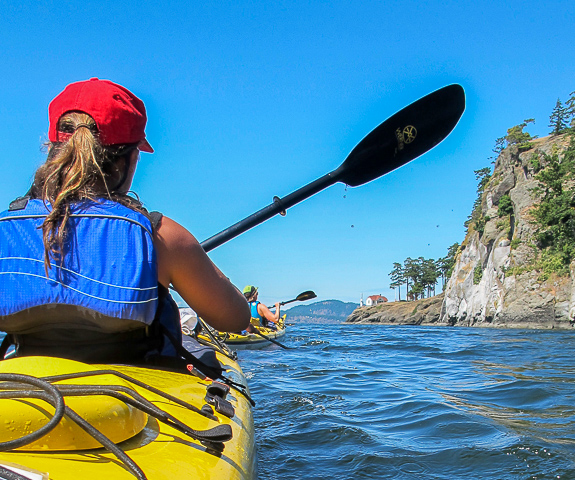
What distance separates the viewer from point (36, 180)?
148 centimetres

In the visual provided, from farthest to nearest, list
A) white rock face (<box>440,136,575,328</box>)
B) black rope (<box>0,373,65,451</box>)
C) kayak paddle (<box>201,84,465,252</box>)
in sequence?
1. white rock face (<box>440,136,575,328</box>)
2. kayak paddle (<box>201,84,465,252</box>)
3. black rope (<box>0,373,65,451</box>)

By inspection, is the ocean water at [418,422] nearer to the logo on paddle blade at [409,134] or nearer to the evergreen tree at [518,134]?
the logo on paddle blade at [409,134]

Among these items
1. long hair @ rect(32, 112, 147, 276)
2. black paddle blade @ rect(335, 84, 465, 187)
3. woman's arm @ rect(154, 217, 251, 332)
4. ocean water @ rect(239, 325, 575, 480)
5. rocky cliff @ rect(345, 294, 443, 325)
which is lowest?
rocky cliff @ rect(345, 294, 443, 325)

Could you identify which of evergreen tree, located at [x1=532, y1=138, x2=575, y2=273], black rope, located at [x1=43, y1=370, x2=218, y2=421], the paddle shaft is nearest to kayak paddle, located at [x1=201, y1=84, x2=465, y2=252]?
the paddle shaft

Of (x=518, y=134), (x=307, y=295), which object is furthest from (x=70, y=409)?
(x=518, y=134)

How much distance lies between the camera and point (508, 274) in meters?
35.4

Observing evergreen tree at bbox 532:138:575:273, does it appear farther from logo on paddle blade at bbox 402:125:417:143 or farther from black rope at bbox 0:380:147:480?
black rope at bbox 0:380:147:480

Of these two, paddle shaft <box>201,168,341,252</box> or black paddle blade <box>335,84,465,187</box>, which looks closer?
paddle shaft <box>201,168,341,252</box>

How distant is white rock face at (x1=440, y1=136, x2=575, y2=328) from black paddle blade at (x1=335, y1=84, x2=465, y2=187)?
29904 millimetres

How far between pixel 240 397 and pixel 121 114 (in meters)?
1.48

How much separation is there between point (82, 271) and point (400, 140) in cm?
249

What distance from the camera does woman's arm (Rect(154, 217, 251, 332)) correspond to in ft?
4.68

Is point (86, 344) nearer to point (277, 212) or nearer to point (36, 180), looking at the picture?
point (36, 180)

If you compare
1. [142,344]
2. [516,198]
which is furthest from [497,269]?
[142,344]
